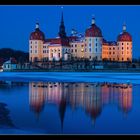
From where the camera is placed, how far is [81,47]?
4209cm

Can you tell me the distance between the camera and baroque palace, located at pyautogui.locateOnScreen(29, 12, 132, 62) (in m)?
40.4

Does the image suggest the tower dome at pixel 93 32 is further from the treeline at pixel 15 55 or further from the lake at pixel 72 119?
the lake at pixel 72 119

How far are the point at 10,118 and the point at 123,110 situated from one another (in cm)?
246

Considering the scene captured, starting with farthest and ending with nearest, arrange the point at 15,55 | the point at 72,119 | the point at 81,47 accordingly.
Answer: the point at 81,47 < the point at 15,55 < the point at 72,119

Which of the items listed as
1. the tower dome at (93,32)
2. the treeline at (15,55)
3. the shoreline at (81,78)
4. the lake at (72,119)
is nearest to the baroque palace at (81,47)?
the tower dome at (93,32)

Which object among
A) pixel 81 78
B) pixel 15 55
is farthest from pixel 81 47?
pixel 81 78

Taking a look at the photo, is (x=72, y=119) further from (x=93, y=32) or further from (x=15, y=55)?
(x=93, y=32)

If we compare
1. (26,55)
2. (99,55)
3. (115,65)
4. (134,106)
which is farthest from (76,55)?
(134,106)

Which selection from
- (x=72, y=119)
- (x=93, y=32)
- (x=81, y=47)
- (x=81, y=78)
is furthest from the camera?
(x=93, y=32)

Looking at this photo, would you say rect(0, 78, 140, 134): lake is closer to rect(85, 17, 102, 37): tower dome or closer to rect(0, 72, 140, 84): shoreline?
rect(0, 72, 140, 84): shoreline

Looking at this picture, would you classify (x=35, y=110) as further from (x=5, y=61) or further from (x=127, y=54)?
(x=127, y=54)

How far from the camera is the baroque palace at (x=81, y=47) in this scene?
40.4 meters

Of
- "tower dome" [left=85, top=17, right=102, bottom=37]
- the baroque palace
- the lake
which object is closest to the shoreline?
the lake
